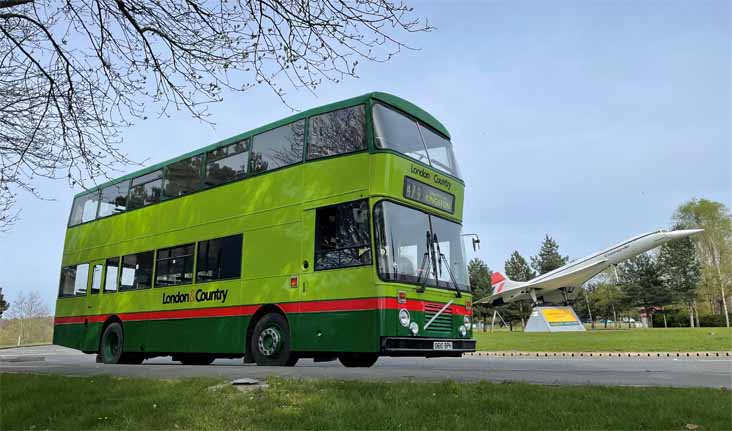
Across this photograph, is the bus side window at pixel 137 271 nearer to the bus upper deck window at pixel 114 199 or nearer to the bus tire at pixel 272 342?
the bus upper deck window at pixel 114 199

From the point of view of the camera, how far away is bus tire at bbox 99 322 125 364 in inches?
539

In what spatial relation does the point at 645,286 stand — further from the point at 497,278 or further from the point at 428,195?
the point at 428,195

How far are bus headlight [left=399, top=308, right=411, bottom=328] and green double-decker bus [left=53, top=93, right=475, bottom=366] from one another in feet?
0.13

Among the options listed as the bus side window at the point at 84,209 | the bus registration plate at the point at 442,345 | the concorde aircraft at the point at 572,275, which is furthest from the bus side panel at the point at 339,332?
the concorde aircraft at the point at 572,275

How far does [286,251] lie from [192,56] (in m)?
3.84

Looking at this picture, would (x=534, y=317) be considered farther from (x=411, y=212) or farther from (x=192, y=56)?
(x=192, y=56)

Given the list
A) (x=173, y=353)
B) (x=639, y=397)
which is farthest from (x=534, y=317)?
(x=639, y=397)

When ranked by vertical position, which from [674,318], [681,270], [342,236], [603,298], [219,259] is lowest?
[219,259]

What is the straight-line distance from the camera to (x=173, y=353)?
40.1 feet

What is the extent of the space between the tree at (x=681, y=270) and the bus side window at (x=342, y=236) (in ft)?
206

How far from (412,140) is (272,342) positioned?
4379mm

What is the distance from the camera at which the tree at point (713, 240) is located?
58.2 meters

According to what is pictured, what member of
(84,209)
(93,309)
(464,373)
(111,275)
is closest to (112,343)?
(93,309)

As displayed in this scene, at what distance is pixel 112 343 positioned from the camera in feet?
46.3
